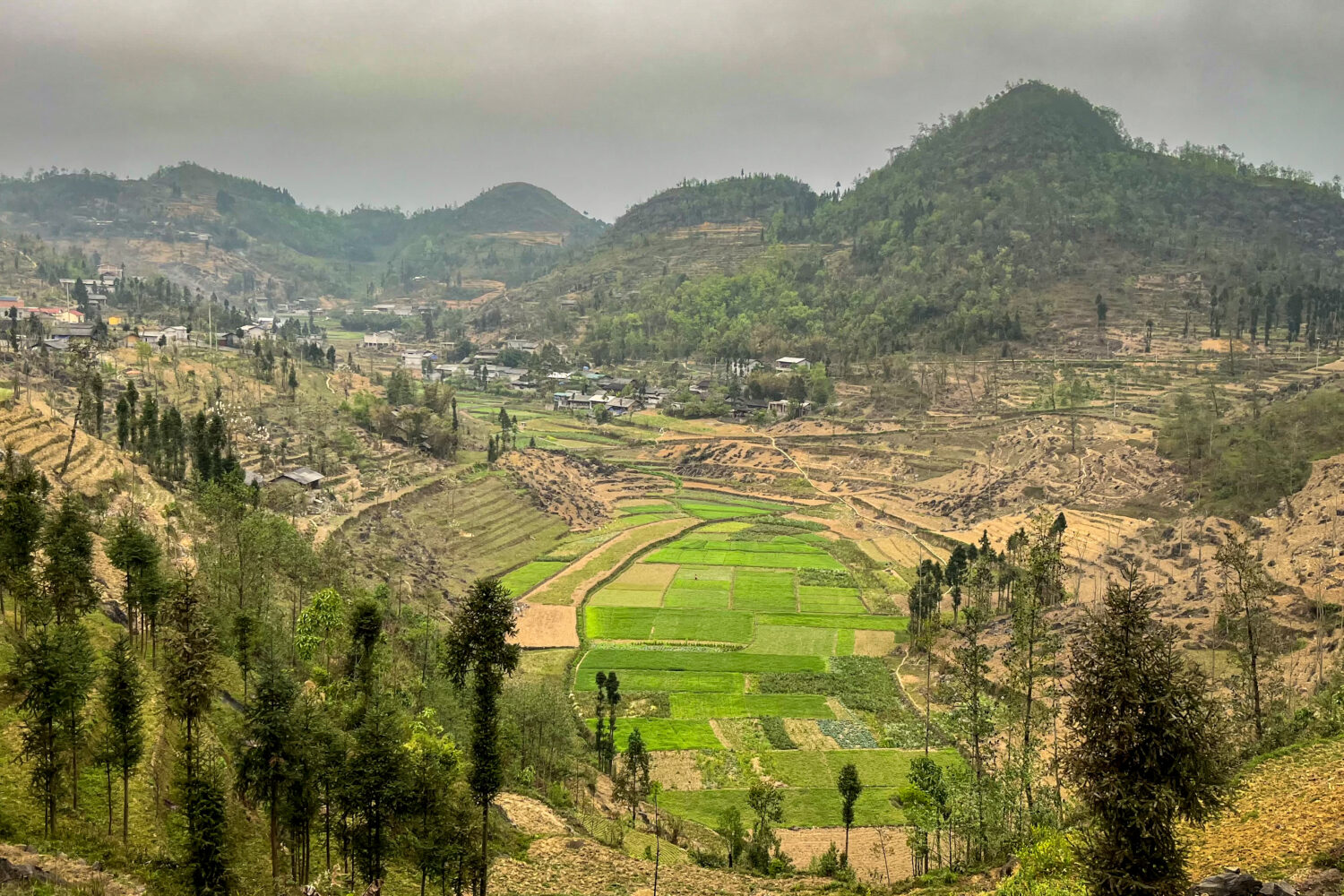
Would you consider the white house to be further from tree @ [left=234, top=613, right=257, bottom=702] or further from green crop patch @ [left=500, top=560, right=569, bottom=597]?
tree @ [left=234, top=613, right=257, bottom=702]

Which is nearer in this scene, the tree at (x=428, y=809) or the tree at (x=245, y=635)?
the tree at (x=428, y=809)

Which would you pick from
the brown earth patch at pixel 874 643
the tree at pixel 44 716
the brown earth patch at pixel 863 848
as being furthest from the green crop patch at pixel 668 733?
the tree at pixel 44 716

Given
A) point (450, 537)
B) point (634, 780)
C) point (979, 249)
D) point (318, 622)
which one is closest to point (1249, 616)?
point (634, 780)

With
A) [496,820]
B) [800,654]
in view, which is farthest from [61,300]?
[496,820]

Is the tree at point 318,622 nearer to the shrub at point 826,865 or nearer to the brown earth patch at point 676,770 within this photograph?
the brown earth patch at point 676,770

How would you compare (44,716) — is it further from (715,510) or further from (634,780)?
(715,510)

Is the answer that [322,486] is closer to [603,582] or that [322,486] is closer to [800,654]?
[603,582]
